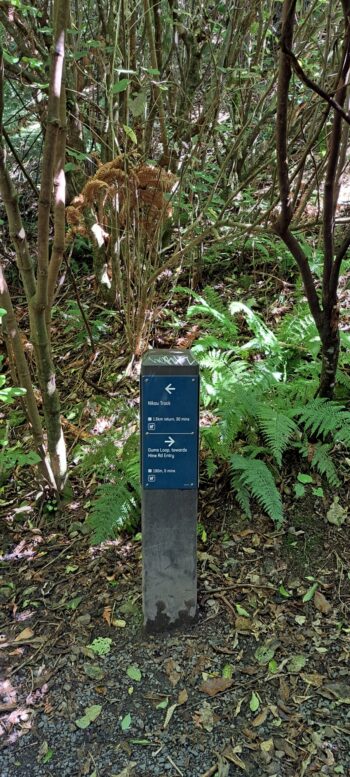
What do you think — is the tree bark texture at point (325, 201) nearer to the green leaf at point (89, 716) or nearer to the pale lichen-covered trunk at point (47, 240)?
the pale lichen-covered trunk at point (47, 240)

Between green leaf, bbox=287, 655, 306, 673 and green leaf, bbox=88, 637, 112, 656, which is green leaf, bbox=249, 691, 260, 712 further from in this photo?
green leaf, bbox=88, 637, 112, 656

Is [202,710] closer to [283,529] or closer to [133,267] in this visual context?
[283,529]

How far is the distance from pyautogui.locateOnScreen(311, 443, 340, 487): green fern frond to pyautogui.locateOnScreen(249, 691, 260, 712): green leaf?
125cm

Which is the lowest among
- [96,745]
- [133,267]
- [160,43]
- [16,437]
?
[96,745]

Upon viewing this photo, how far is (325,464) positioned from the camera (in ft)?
10.7

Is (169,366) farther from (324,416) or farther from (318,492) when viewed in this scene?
(318,492)

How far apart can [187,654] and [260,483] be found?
3.20 feet

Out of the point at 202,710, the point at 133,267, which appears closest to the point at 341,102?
the point at 133,267

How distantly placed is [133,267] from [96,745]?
3.47m

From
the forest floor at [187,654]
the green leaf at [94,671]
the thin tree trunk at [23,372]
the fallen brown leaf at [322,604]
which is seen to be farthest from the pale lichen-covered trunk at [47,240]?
the fallen brown leaf at [322,604]

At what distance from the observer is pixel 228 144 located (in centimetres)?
585

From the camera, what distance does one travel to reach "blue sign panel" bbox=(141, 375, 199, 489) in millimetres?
2324

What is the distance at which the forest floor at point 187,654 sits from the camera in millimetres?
2219

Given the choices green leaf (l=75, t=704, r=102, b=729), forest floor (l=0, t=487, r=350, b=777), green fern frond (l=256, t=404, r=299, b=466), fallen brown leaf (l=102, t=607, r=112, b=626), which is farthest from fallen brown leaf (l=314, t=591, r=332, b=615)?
green leaf (l=75, t=704, r=102, b=729)
